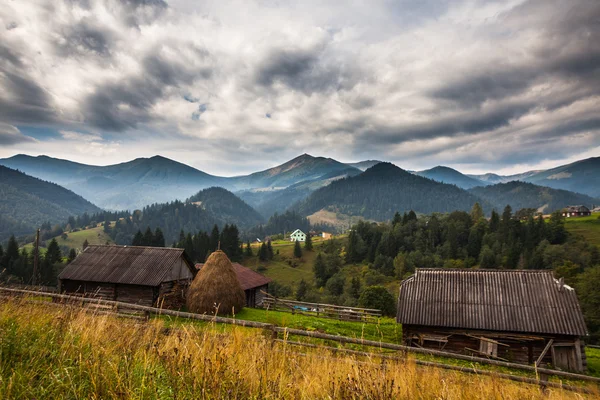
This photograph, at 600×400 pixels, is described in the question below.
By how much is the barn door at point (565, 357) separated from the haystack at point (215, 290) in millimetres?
21681

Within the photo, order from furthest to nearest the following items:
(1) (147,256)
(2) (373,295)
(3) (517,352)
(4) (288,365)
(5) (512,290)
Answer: (2) (373,295)
(1) (147,256)
(5) (512,290)
(3) (517,352)
(4) (288,365)

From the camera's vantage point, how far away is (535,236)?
92812mm

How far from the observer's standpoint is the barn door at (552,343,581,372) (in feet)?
61.2

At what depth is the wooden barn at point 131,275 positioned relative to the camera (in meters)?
27.3

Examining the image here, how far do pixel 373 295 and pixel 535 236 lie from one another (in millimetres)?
80206

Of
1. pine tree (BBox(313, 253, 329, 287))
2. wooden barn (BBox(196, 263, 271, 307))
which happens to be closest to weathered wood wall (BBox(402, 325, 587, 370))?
wooden barn (BBox(196, 263, 271, 307))

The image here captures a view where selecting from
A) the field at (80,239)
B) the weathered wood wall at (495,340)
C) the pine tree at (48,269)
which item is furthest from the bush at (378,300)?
the field at (80,239)

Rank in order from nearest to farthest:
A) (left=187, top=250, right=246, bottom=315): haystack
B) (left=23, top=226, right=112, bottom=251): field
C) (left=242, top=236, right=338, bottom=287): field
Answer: (left=187, top=250, right=246, bottom=315): haystack → (left=242, top=236, right=338, bottom=287): field → (left=23, top=226, right=112, bottom=251): field

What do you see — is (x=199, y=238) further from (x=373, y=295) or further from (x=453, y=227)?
(x=453, y=227)

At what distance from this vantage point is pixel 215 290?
25.3m

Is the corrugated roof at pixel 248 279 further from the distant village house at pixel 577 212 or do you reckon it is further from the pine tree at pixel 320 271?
the distant village house at pixel 577 212

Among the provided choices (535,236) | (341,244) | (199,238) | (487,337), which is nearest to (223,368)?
(487,337)

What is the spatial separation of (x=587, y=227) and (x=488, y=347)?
439 ft

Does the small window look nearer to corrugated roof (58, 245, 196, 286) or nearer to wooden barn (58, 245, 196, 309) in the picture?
wooden barn (58, 245, 196, 309)
